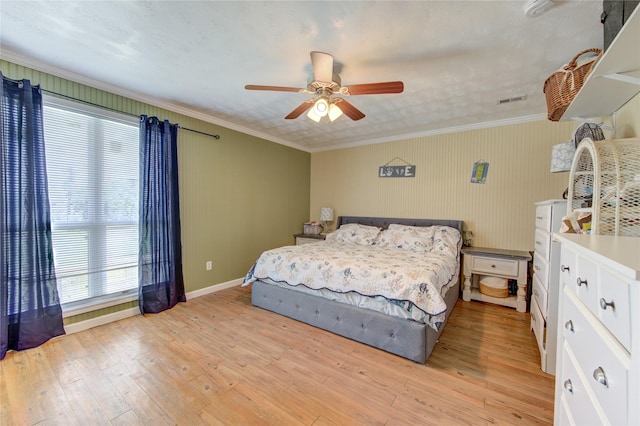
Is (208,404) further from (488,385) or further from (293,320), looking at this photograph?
(488,385)

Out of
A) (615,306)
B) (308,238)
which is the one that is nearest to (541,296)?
(615,306)

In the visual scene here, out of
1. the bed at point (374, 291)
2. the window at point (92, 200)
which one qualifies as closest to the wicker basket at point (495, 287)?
the bed at point (374, 291)

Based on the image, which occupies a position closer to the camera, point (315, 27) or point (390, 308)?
point (315, 27)

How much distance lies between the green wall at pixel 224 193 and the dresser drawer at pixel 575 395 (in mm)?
3412

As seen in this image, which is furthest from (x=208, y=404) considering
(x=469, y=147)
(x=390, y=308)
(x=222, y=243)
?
(x=469, y=147)

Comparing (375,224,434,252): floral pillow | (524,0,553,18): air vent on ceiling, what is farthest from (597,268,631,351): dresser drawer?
(375,224,434,252): floral pillow

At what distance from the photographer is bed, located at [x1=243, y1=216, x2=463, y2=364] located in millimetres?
2068

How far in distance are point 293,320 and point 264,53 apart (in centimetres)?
254

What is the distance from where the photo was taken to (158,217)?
2.95 meters

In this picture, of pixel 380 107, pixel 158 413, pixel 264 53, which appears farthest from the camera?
pixel 380 107

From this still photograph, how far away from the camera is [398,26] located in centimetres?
170

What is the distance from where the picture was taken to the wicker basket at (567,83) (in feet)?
5.08

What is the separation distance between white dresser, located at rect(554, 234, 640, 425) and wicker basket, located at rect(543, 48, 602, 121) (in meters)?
1.10

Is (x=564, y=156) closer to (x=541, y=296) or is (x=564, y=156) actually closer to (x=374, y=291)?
(x=541, y=296)
